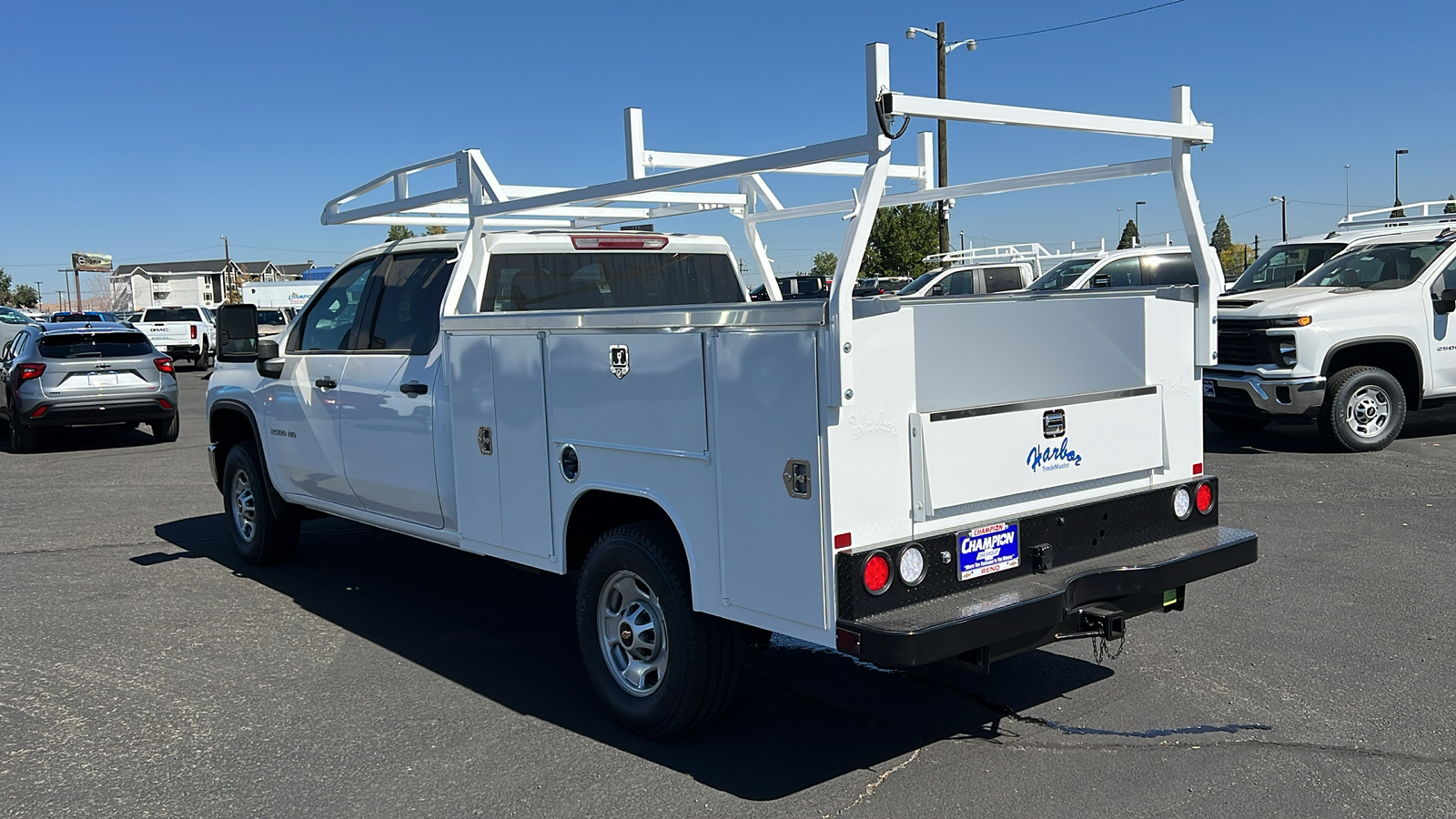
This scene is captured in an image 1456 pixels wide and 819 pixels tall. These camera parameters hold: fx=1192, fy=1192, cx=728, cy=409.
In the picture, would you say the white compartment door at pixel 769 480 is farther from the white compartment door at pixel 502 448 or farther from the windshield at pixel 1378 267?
the windshield at pixel 1378 267

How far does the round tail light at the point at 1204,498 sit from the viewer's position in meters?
4.96

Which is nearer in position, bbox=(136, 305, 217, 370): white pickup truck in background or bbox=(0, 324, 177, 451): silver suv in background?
bbox=(0, 324, 177, 451): silver suv in background

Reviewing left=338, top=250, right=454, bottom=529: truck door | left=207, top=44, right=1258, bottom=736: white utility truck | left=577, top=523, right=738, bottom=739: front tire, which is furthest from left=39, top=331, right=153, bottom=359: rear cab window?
left=577, top=523, right=738, bottom=739: front tire

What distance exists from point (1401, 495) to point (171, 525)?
31.4ft

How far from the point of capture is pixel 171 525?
370 inches

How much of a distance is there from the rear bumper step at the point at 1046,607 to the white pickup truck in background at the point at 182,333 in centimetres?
2931

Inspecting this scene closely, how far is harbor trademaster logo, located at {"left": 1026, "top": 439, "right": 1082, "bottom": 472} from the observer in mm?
4402

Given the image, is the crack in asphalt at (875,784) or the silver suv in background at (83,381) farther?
the silver suv in background at (83,381)

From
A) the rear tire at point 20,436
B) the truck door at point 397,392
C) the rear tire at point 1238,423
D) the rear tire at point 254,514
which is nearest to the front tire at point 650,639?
the truck door at point 397,392

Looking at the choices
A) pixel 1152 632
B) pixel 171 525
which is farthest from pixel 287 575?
pixel 1152 632

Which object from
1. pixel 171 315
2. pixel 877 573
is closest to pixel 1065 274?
pixel 877 573

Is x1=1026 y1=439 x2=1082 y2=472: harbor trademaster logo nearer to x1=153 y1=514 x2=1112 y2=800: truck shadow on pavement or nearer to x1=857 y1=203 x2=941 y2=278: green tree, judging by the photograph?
x1=153 y1=514 x2=1112 y2=800: truck shadow on pavement

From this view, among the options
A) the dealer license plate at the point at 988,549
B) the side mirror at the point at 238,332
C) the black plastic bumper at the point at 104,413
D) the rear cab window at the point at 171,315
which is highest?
the rear cab window at the point at 171,315

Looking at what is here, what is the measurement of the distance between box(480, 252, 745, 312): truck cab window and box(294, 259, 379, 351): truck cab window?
3.36 ft
